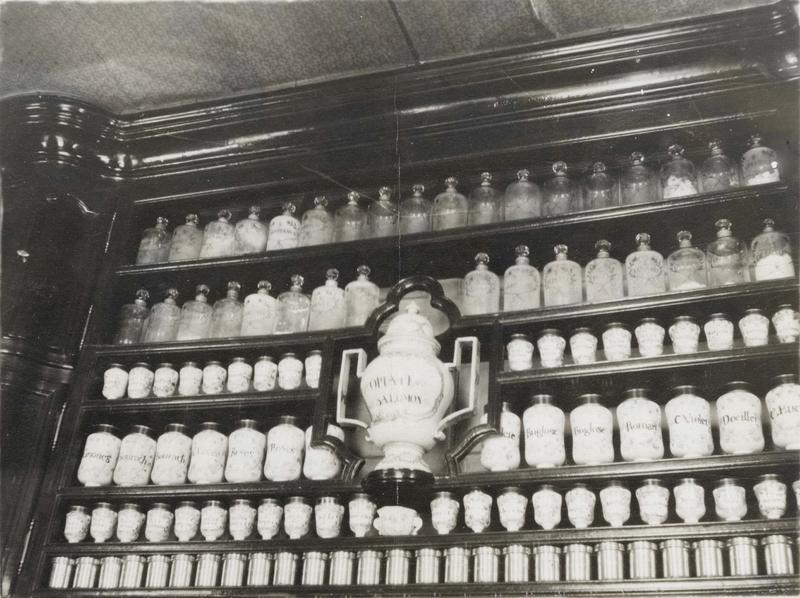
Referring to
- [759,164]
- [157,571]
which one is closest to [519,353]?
[759,164]

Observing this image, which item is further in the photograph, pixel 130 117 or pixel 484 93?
pixel 130 117

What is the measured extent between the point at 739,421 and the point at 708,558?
0.93ft

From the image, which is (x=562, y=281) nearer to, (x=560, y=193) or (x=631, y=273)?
(x=631, y=273)

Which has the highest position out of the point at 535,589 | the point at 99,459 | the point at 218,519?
the point at 99,459

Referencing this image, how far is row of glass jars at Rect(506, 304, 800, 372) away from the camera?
1.80 metres

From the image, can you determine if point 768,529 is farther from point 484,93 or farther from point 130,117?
point 130,117

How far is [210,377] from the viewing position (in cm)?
221

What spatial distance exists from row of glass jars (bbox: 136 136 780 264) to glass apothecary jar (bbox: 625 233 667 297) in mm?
149

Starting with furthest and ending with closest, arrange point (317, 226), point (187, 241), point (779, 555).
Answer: point (187, 241)
point (317, 226)
point (779, 555)

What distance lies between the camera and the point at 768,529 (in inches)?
62.6

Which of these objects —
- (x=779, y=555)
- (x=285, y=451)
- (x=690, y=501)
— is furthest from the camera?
(x=285, y=451)

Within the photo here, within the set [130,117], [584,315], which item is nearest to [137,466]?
[130,117]

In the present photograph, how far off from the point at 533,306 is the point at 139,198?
1.24 metres

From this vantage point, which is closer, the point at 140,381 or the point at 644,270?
the point at 644,270
